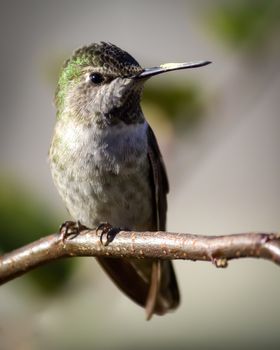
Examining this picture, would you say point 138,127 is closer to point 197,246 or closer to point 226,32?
point 226,32

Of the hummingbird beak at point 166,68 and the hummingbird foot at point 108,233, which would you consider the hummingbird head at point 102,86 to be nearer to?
the hummingbird beak at point 166,68

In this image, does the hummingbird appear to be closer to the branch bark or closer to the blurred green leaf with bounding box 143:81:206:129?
the blurred green leaf with bounding box 143:81:206:129

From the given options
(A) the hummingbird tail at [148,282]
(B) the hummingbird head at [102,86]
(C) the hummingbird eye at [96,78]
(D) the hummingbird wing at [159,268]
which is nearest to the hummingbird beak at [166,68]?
(B) the hummingbird head at [102,86]

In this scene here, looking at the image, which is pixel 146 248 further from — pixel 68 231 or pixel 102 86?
pixel 102 86

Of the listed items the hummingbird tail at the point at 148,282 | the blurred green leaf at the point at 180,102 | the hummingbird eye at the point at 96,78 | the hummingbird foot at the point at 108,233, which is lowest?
the hummingbird tail at the point at 148,282

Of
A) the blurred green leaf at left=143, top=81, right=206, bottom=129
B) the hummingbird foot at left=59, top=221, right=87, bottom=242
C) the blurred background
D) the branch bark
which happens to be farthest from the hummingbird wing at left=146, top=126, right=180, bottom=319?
the branch bark

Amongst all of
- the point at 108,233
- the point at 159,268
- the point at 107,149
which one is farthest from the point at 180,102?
the point at 159,268

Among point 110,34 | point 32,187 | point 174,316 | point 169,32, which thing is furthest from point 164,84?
point 169,32

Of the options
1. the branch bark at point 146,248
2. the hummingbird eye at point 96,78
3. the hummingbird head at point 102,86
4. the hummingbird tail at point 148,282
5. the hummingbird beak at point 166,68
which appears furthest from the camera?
the hummingbird tail at point 148,282
